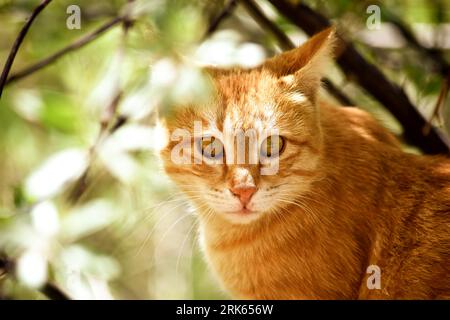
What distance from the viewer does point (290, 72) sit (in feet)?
7.45

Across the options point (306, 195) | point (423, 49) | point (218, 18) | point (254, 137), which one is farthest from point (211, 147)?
point (423, 49)

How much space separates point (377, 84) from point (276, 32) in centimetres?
42

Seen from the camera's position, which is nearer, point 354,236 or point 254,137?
point 254,137

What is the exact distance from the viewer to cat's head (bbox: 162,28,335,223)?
Answer: 2.11 m

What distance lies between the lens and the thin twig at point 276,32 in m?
2.54

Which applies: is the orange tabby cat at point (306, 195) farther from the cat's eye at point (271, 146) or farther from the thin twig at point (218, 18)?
the thin twig at point (218, 18)

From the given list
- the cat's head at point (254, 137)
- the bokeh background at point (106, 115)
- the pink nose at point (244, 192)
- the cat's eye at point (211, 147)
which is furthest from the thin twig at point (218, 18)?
the pink nose at point (244, 192)

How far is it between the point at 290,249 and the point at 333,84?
87 cm

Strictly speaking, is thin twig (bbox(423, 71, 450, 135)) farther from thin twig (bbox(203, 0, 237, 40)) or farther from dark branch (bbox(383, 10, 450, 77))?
thin twig (bbox(203, 0, 237, 40))

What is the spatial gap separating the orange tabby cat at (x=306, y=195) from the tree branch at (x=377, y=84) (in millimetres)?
279

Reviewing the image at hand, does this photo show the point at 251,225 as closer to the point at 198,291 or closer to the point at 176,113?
the point at 176,113

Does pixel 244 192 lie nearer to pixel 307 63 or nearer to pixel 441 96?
pixel 307 63

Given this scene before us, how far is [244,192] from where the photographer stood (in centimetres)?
208
